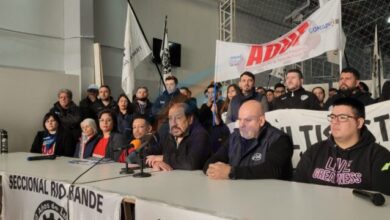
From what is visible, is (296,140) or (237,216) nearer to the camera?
(237,216)

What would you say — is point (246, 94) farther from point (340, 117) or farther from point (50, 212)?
point (50, 212)

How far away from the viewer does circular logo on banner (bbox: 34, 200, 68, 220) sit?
84.2 inches

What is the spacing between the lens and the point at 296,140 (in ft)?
10.4

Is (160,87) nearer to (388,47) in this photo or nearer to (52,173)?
(52,173)

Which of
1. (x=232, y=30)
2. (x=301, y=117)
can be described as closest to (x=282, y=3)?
(x=232, y=30)

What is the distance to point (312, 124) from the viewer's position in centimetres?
314

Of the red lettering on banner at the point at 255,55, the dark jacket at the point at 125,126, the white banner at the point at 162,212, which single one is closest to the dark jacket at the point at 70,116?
the dark jacket at the point at 125,126

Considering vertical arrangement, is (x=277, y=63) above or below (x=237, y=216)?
above

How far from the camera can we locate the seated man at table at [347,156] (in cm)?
192

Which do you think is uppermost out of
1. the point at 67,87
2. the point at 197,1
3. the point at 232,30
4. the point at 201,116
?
the point at 197,1

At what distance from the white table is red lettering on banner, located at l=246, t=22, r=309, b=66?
1906 millimetres

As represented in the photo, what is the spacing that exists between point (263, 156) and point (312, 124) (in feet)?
3.24

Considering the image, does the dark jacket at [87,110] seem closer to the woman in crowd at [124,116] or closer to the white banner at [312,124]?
the woman in crowd at [124,116]

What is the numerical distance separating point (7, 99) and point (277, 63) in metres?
3.56
